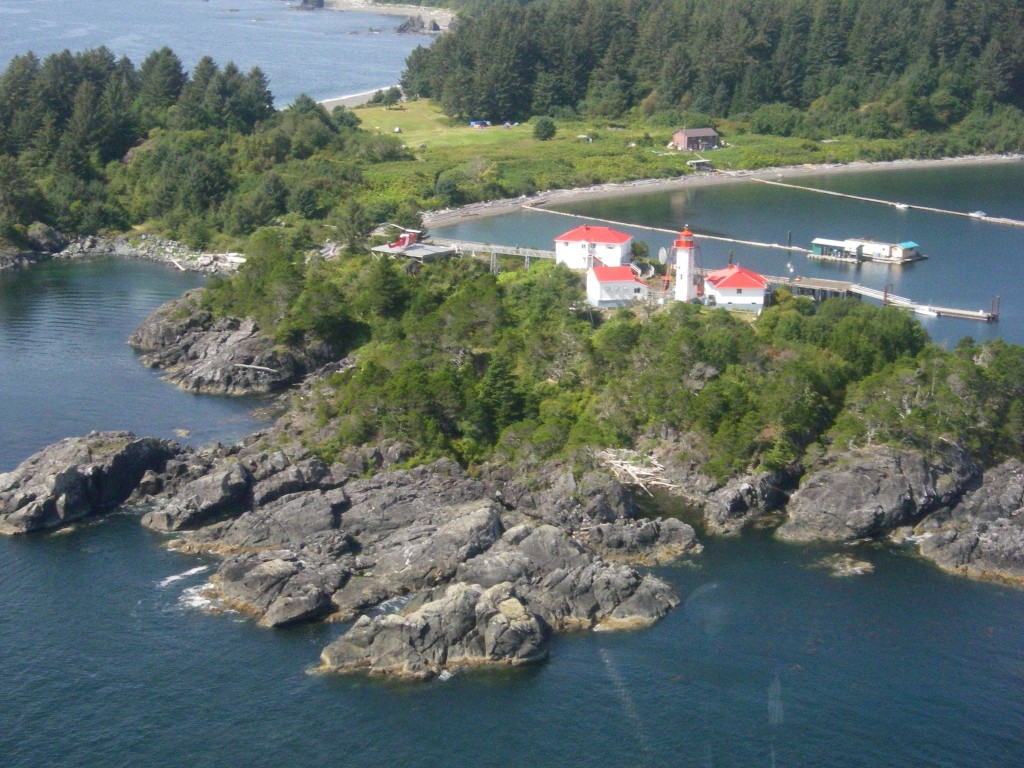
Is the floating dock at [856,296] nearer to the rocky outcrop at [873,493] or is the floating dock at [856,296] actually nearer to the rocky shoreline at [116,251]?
the rocky outcrop at [873,493]

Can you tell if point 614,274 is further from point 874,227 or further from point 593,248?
point 874,227

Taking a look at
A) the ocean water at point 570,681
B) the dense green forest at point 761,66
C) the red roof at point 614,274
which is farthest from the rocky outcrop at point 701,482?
the dense green forest at point 761,66

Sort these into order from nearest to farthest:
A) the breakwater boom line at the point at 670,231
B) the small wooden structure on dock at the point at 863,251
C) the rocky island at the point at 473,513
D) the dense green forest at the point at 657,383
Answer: the rocky island at the point at 473,513, the dense green forest at the point at 657,383, the small wooden structure on dock at the point at 863,251, the breakwater boom line at the point at 670,231

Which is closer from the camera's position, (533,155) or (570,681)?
(570,681)

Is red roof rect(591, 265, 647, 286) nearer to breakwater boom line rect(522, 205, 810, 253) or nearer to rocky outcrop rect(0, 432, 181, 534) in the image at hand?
rocky outcrop rect(0, 432, 181, 534)

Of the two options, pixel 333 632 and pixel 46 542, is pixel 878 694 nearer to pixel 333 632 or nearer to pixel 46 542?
pixel 333 632

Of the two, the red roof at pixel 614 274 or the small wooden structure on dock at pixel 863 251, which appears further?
the small wooden structure on dock at pixel 863 251

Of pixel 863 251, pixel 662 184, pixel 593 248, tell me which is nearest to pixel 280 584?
pixel 593 248
